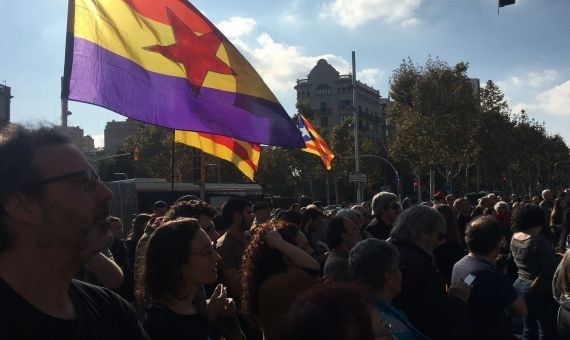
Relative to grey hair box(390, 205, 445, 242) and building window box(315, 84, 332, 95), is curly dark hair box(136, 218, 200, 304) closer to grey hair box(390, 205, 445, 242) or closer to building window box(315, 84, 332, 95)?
grey hair box(390, 205, 445, 242)

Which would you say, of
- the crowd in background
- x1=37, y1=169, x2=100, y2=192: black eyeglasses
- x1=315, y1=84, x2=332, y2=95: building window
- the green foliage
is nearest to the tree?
the green foliage

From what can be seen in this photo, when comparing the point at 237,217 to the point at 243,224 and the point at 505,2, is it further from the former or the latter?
the point at 505,2

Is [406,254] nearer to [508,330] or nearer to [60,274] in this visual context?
[508,330]

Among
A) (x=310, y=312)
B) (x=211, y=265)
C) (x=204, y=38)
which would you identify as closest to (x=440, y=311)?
(x=211, y=265)

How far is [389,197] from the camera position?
7.15 meters

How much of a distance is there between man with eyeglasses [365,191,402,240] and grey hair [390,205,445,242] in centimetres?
266

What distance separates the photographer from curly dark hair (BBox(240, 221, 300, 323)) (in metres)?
3.96

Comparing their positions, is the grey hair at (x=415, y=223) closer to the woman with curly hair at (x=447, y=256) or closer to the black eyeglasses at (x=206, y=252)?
the woman with curly hair at (x=447, y=256)

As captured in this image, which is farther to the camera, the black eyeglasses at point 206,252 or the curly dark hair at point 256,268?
the curly dark hair at point 256,268

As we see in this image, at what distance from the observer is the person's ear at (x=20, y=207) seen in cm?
183

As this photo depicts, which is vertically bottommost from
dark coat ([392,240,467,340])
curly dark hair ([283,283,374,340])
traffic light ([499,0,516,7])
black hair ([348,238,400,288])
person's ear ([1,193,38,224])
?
dark coat ([392,240,467,340])

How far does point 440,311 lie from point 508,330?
0.64 meters

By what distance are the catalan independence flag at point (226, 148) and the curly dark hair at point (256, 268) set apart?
3772 millimetres

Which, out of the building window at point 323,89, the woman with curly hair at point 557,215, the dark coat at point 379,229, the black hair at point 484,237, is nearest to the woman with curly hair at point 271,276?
the black hair at point 484,237
